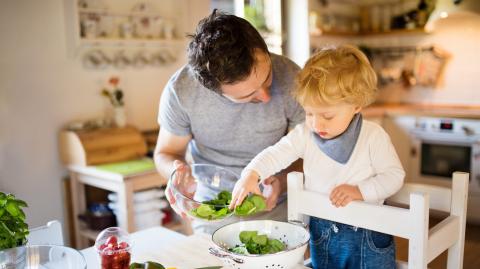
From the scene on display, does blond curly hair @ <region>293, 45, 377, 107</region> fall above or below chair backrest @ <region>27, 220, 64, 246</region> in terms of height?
above

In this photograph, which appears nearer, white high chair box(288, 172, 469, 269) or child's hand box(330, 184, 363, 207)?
white high chair box(288, 172, 469, 269)

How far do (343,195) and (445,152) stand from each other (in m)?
2.55

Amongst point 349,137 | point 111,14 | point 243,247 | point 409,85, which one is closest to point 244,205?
point 243,247

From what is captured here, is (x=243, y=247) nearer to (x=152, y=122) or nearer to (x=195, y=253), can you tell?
(x=195, y=253)

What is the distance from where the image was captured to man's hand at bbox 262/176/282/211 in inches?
51.0

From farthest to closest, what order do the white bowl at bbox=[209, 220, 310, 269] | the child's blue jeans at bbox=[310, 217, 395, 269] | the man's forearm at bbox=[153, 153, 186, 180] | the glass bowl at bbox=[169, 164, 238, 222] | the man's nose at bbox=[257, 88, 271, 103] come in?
the man's forearm at bbox=[153, 153, 186, 180] < the man's nose at bbox=[257, 88, 271, 103] < the child's blue jeans at bbox=[310, 217, 395, 269] < the glass bowl at bbox=[169, 164, 238, 222] < the white bowl at bbox=[209, 220, 310, 269]

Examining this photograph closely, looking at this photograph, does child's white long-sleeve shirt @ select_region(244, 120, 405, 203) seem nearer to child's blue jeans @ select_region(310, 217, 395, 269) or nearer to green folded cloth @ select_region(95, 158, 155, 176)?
child's blue jeans @ select_region(310, 217, 395, 269)

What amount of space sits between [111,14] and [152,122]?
696 millimetres

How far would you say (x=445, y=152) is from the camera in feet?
11.1

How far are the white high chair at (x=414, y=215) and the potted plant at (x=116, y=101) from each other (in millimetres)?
1696

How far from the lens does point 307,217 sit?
1.27 metres

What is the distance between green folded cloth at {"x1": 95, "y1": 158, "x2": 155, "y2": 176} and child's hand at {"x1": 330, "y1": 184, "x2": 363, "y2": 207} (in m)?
1.39

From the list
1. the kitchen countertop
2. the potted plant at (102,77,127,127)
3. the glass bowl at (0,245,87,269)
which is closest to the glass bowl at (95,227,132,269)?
the glass bowl at (0,245,87,269)

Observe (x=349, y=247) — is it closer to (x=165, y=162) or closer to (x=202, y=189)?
(x=202, y=189)
